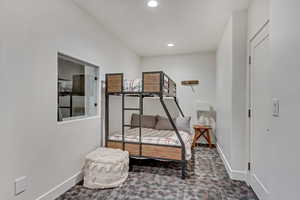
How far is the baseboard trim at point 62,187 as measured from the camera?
207 cm

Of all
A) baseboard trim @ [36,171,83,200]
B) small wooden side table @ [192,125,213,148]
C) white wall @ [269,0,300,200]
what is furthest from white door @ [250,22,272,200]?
baseboard trim @ [36,171,83,200]

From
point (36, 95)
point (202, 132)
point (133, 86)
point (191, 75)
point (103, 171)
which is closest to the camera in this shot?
point (36, 95)

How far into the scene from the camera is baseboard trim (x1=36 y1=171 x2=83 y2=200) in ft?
6.81

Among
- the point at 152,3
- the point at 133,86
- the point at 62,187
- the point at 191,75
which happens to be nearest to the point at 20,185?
the point at 62,187

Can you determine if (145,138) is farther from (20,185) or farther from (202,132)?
(202,132)

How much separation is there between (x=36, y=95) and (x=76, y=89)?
0.87 meters

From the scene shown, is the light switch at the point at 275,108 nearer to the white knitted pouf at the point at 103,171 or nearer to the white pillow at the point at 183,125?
the white knitted pouf at the point at 103,171

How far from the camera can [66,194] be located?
2279 millimetres

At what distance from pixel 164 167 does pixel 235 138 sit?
1.36m

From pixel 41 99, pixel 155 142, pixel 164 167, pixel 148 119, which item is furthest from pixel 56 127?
pixel 148 119

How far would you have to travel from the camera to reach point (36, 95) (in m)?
1.94

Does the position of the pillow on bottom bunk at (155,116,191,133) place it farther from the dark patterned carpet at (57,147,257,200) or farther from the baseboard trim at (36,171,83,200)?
the baseboard trim at (36,171,83,200)

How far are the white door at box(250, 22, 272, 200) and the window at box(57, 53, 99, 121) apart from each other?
2587 millimetres

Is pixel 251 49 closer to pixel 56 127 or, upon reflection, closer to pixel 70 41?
pixel 70 41
